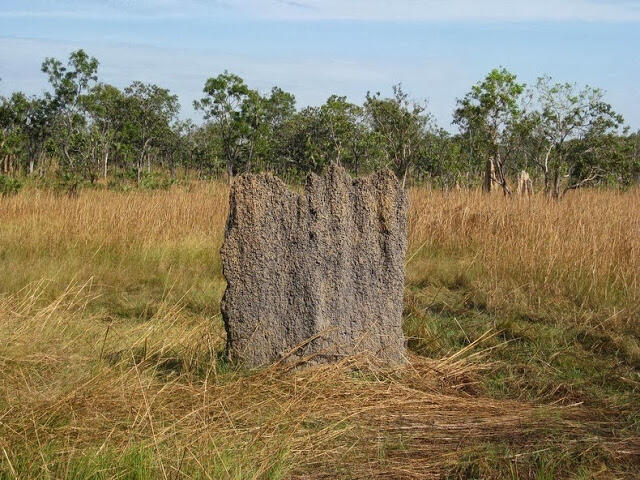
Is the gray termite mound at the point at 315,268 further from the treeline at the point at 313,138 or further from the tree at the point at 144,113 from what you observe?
→ the tree at the point at 144,113

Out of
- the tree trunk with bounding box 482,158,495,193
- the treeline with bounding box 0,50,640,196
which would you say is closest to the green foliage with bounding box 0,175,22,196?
the treeline with bounding box 0,50,640,196

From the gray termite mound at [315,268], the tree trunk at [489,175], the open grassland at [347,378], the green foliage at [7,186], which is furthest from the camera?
the green foliage at [7,186]

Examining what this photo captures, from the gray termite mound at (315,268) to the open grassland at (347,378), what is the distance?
0.17 m

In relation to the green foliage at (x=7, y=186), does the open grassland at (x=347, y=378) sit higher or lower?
lower

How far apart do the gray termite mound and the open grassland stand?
168mm

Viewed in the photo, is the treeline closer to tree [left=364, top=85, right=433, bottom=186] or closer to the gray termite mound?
tree [left=364, top=85, right=433, bottom=186]

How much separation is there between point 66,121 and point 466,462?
26280 millimetres

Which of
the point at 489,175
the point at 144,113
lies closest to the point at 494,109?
the point at 489,175

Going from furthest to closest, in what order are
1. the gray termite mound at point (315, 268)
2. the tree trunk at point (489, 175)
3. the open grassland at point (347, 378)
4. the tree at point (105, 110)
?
the tree at point (105, 110) → the tree trunk at point (489, 175) → the gray termite mound at point (315, 268) → the open grassland at point (347, 378)

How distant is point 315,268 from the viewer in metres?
4.18

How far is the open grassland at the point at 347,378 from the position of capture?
297 cm

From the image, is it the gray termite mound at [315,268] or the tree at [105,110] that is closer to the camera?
the gray termite mound at [315,268]

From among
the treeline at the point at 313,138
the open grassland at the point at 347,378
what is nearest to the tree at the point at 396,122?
the treeline at the point at 313,138

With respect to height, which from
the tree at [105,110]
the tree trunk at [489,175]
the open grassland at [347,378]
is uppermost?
the tree at [105,110]
